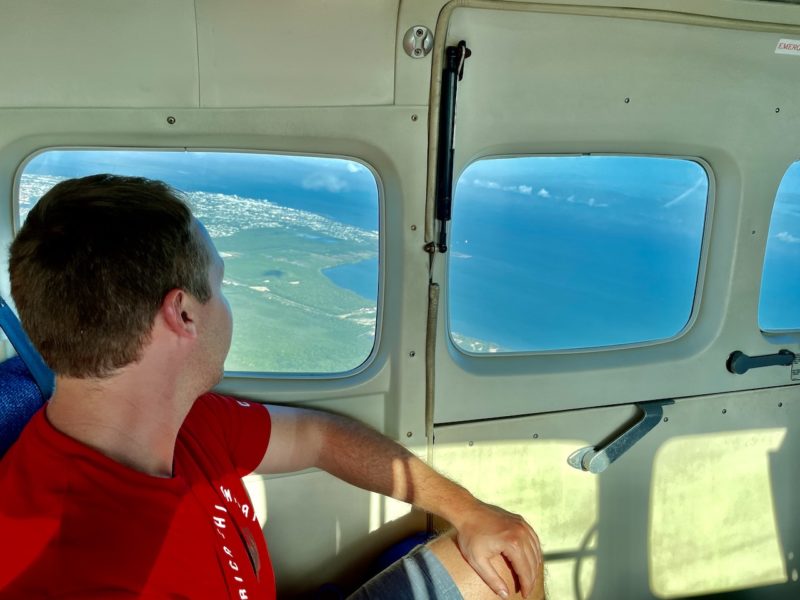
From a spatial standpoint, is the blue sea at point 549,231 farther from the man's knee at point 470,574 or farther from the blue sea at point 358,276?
the man's knee at point 470,574

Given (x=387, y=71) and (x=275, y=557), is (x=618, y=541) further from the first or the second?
(x=387, y=71)

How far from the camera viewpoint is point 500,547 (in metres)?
1.70

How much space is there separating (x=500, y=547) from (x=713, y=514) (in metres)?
1.42

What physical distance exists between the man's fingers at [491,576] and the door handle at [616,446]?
32.8 inches

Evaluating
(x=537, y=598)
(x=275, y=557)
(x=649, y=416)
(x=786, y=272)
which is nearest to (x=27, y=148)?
(x=275, y=557)

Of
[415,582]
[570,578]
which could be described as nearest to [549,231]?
[415,582]

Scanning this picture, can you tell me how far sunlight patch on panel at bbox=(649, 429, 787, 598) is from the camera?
8.57 ft

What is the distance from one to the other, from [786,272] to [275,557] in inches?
84.8

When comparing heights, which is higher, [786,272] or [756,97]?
[756,97]

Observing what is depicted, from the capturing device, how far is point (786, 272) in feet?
8.62

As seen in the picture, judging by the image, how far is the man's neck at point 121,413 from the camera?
132 cm

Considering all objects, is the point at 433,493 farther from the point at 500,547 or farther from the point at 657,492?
the point at 657,492

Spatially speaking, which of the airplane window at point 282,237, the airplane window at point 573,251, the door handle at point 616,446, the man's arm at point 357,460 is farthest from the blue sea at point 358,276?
the door handle at point 616,446

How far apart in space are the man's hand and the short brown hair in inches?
38.0
